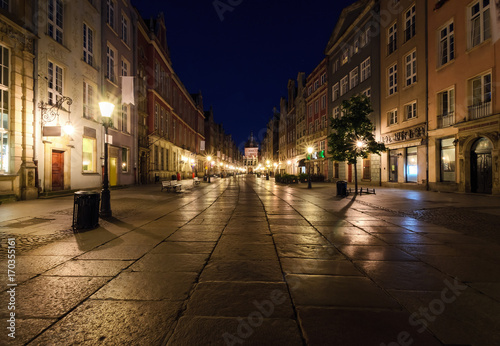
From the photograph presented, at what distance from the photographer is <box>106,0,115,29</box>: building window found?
68.1ft

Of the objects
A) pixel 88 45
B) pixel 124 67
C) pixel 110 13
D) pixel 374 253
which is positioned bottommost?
pixel 374 253

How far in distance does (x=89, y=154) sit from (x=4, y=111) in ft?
21.2

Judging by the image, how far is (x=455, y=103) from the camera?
1734 centimetres

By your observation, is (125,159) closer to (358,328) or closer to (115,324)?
(115,324)

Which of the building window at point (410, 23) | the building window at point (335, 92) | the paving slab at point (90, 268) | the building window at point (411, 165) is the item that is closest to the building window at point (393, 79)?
the building window at point (410, 23)

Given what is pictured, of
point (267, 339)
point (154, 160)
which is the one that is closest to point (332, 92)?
point (154, 160)

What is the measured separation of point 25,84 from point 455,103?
2455 cm

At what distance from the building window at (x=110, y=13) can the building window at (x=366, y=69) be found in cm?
2419

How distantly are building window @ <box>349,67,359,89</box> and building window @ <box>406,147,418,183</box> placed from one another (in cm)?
1163

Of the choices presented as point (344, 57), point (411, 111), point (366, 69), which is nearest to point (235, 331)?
point (411, 111)

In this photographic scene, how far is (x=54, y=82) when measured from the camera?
15.0 m

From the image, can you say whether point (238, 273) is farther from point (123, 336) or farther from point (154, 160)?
point (154, 160)

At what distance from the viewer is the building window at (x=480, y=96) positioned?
15305 mm

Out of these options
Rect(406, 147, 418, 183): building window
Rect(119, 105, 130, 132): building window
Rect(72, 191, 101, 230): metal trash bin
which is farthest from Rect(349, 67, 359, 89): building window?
Rect(72, 191, 101, 230): metal trash bin
